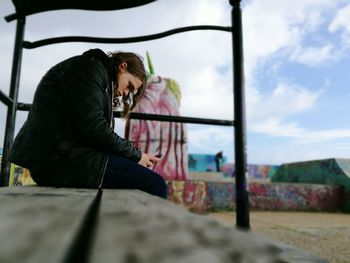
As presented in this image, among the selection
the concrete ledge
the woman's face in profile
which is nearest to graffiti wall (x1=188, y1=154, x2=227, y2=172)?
the woman's face in profile

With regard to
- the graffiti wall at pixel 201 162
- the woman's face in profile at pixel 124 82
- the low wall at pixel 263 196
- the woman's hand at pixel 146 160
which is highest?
the graffiti wall at pixel 201 162

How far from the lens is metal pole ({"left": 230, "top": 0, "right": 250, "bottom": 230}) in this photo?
1.14 metres

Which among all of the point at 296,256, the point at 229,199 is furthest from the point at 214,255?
the point at 229,199

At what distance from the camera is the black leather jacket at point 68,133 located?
3.56 ft

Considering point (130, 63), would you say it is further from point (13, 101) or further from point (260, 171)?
point (260, 171)

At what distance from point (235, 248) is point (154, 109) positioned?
6707 mm

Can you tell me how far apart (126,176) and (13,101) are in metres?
0.50

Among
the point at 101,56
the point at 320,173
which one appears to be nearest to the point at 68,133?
the point at 101,56

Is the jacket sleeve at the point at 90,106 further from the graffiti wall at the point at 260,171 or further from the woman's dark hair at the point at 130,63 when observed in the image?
the graffiti wall at the point at 260,171

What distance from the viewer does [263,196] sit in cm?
536

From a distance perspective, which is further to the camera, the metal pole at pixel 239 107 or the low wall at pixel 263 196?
the low wall at pixel 263 196

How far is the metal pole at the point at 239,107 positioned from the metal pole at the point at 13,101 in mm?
832

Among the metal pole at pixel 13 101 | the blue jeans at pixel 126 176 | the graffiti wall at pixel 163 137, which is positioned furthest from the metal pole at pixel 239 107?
the graffiti wall at pixel 163 137

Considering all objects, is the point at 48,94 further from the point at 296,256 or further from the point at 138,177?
the point at 296,256
